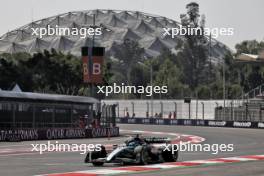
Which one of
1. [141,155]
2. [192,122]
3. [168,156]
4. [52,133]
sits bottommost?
[168,156]

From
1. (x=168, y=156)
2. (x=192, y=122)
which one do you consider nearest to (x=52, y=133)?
(x=168, y=156)

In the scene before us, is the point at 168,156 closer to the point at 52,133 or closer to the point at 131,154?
the point at 131,154

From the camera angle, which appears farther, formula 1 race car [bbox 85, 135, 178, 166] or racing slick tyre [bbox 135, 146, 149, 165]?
racing slick tyre [bbox 135, 146, 149, 165]

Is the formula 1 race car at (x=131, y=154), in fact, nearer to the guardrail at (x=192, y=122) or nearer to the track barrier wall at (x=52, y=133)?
the track barrier wall at (x=52, y=133)

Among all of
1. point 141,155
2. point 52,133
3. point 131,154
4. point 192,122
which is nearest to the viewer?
point 131,154

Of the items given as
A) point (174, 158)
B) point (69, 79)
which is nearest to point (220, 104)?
point (69, 79)

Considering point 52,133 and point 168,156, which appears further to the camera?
point 52,133

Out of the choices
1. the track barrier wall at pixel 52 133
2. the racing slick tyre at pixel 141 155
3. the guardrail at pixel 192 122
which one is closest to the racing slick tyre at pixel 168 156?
the racing slick tyre at pixel 141 155

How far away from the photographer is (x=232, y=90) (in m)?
118

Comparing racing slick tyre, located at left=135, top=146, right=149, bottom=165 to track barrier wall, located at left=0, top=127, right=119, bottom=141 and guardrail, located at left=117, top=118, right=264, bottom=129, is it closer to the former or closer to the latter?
track barrier wall, located at left=0, top=127, right=119, bottom=141

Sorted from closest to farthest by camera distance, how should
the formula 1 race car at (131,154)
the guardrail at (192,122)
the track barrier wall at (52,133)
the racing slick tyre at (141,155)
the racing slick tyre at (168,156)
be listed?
the formula 1 race car at (131,154) < the racing slick tyre at (141,155) < the racing slick tyre at (168,156) < the track barrier wall at (52,133) < the guardrail at (192,122)

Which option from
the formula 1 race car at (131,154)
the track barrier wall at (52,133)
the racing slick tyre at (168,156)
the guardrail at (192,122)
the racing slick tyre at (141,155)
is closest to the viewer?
the formula 1 race car at (131,154)

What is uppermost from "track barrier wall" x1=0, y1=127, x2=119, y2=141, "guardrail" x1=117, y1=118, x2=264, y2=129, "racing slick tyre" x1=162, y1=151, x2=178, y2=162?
"guardrail" x1=117, y1=118, x2=264, y2=129

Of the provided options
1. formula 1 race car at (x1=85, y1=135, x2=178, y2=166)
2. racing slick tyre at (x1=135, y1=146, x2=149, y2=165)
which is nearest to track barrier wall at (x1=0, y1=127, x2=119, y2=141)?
formula 1 race car at (x1=85, y1=135, x2=178, y2=166)
